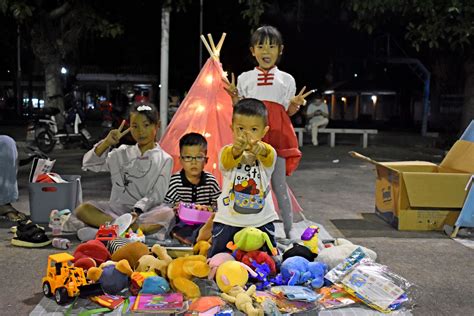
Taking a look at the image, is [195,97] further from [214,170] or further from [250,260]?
[250,260]

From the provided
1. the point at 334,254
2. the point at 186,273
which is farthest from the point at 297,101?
the point at 186,273

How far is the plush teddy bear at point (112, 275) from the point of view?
346 cm

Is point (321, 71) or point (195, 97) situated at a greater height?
point (321, 71)

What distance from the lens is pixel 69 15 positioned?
45.0 ft

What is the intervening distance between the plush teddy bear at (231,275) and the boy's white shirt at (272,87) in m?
1.76

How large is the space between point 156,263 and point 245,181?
90 cm

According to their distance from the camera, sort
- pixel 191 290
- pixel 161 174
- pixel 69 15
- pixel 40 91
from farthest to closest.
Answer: pixel 40 91, pixel 69 15, pixel 161 174, pixel 191 290

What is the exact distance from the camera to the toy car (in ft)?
10.9

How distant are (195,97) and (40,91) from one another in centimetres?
2889

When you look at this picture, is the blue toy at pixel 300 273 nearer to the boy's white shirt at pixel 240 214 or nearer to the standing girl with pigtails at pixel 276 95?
the boy's white shirt at pixel 240 214

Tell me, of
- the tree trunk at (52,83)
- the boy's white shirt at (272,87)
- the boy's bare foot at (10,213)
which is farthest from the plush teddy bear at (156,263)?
the tree trunk at (52,83)

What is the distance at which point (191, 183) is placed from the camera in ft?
15.8

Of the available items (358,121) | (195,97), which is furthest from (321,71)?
(195,97)

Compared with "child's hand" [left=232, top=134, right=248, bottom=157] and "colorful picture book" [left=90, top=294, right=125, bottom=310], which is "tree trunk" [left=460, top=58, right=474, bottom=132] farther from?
"colorful picture book" [left=90, top=294, right=125, bottom=310]
